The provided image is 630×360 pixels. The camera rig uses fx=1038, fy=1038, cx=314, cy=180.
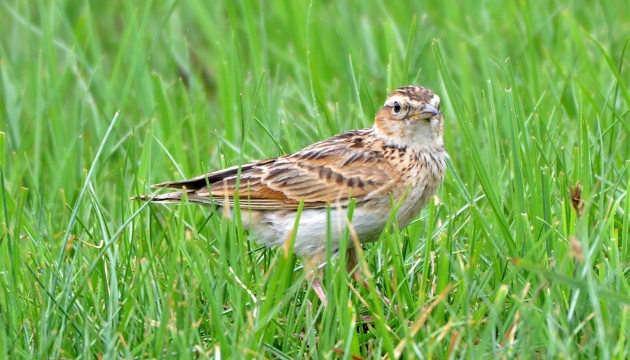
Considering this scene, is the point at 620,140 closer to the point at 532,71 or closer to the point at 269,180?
the point at 532,71

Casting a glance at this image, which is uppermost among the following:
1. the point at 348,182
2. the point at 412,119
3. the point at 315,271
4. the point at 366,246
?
the point at 412,119

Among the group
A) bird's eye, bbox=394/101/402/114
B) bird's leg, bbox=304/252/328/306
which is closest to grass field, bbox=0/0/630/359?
bird's leg, bbox=304/252/328/306

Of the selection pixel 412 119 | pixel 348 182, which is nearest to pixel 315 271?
pixel 348 182

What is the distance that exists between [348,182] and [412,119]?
1.54 ft

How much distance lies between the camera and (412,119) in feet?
17.5

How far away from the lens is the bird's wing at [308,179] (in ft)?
17.2

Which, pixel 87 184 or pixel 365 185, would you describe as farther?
pixel 365 185

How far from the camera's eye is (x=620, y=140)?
19.1 ft

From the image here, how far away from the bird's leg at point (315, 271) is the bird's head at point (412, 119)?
0.75 metres

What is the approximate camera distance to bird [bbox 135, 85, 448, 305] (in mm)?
5090

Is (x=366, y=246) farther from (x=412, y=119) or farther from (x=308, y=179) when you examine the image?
(x=412, y=119)

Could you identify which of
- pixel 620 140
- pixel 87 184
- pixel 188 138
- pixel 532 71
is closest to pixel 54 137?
pixel 188 138

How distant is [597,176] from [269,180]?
170 centimetres

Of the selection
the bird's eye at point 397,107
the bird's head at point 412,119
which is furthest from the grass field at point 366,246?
the bird's eye at point 397,107
